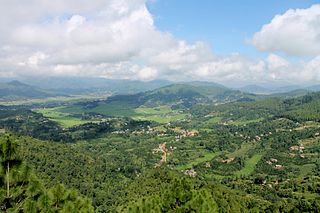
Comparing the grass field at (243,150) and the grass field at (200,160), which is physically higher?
the grass field at (243,150)

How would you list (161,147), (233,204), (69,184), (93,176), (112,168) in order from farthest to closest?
(161,147), (112,168), (93,176), (69,184), (233,204)

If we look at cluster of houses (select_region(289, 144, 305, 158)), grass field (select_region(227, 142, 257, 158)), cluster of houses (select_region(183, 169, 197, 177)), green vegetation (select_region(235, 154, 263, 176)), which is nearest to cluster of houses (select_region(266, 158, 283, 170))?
green vegetation (select_region(235, 154, 263, 176))

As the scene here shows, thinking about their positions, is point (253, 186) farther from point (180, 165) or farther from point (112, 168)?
point (112, 168)

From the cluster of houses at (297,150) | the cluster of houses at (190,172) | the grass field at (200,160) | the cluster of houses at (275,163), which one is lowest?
the grass field at (200,160)

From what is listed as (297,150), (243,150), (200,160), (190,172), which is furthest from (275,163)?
(190,172)

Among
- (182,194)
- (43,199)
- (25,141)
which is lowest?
(25,141)

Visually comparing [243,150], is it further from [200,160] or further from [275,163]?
[200,160]

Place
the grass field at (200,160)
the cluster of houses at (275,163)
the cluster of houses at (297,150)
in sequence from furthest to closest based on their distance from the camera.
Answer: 1. the cluster of houses at (297,150)
2. the grass field at (200,160)
3. the cluster of houses at (275,163)

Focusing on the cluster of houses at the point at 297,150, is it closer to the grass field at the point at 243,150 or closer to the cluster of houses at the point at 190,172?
the grass field at the point at 243,150

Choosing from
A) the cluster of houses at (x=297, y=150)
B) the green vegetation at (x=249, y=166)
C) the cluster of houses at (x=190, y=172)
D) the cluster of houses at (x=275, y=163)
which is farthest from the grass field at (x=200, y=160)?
the cluster of houses at (x=297, y=150)

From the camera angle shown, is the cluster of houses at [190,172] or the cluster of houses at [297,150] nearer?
the cluster of houses at [190,172]

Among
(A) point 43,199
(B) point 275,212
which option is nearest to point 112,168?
(B) point 275,212
